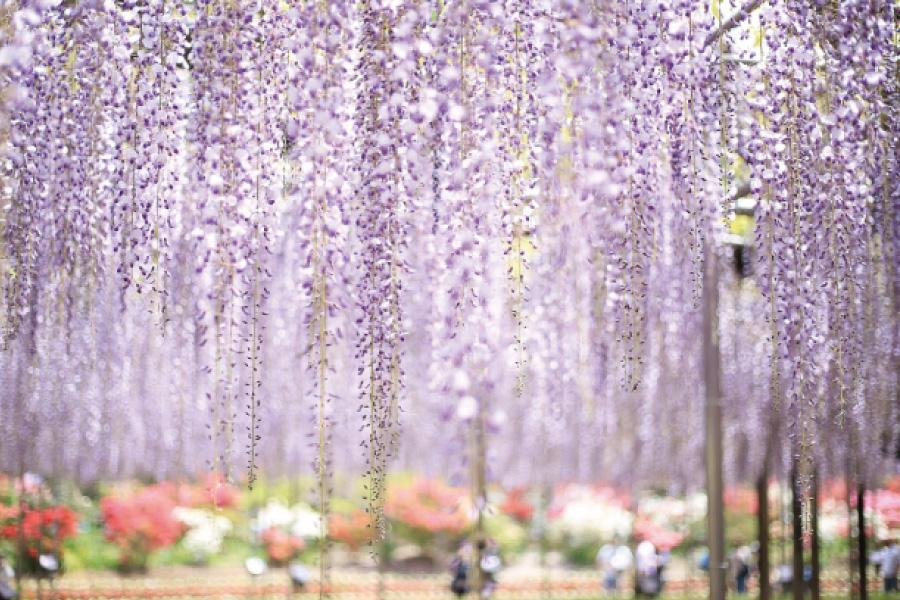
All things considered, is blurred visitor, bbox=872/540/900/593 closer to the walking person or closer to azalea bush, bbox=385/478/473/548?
the walking person

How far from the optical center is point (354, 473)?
37.7ft

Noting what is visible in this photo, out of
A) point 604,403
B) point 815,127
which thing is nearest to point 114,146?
point 815,127

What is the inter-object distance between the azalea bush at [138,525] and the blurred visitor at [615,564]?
14.7 feet

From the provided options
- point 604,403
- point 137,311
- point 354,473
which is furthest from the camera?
point 354,473

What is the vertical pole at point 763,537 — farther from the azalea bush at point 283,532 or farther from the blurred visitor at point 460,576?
the azalea bush at point 283,532

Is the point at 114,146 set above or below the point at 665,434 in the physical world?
above

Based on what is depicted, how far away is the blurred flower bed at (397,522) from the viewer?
10.2 metres

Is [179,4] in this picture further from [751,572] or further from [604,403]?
[751,572]

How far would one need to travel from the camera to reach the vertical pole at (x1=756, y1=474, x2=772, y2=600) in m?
6.73

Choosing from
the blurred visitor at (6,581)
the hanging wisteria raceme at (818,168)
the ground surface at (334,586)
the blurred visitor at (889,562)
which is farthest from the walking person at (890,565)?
the blurred visitor at (6,581)

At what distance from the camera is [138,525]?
33.6ft

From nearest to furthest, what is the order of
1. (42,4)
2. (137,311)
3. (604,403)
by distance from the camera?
(42,4) → (137,311) → (604,403)

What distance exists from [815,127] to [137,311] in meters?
5.20

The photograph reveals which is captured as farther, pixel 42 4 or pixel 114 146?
pixel 114 146
